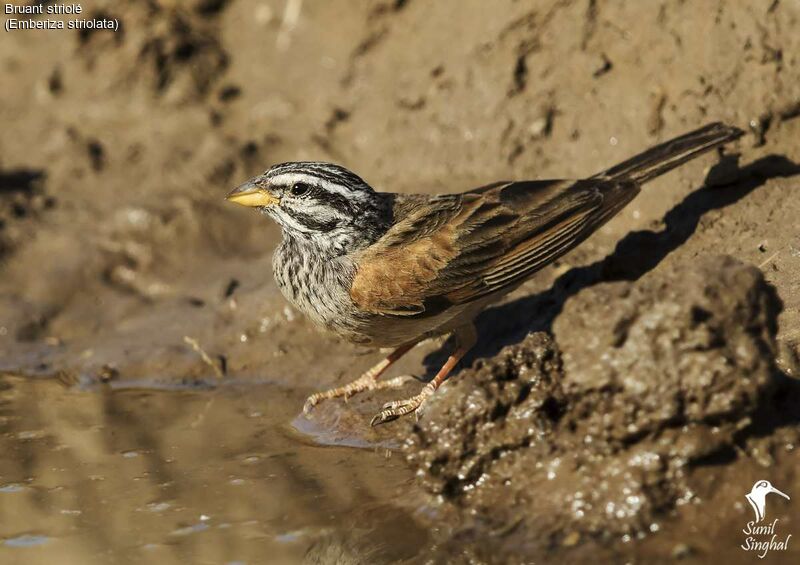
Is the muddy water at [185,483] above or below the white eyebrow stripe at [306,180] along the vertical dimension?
below

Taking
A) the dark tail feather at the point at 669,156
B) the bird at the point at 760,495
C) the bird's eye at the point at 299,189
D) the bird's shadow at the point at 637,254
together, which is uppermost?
the bird's eye at the point at 299,189

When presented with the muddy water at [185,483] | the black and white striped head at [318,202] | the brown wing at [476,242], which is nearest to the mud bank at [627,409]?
the muddy water at [185,483]

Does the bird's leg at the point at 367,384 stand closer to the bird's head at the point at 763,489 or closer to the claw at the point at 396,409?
the claw at the point at 396,409

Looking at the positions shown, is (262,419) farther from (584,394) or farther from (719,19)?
(719,19)

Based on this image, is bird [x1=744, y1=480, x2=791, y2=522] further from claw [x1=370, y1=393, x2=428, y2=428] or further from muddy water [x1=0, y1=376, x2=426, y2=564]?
claw [x1=370, y1=393, x2=428, y2=428]

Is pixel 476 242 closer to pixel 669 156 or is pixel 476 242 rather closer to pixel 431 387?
pixel 431 387

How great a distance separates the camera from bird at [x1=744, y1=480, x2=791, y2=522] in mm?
5484

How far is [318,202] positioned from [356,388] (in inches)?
56.1

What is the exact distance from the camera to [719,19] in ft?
28.9

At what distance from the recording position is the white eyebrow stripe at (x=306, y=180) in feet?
25.4

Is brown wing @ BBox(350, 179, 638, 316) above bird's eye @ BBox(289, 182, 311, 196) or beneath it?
beneath

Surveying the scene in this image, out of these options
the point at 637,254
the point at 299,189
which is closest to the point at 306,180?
the point at 299,189

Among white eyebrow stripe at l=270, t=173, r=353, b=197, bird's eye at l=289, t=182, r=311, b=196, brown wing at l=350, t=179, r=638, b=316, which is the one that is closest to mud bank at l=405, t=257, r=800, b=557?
brown wing at l=350, t=179, r=638, b=316

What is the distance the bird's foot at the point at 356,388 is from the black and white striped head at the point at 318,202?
3.54 feet
